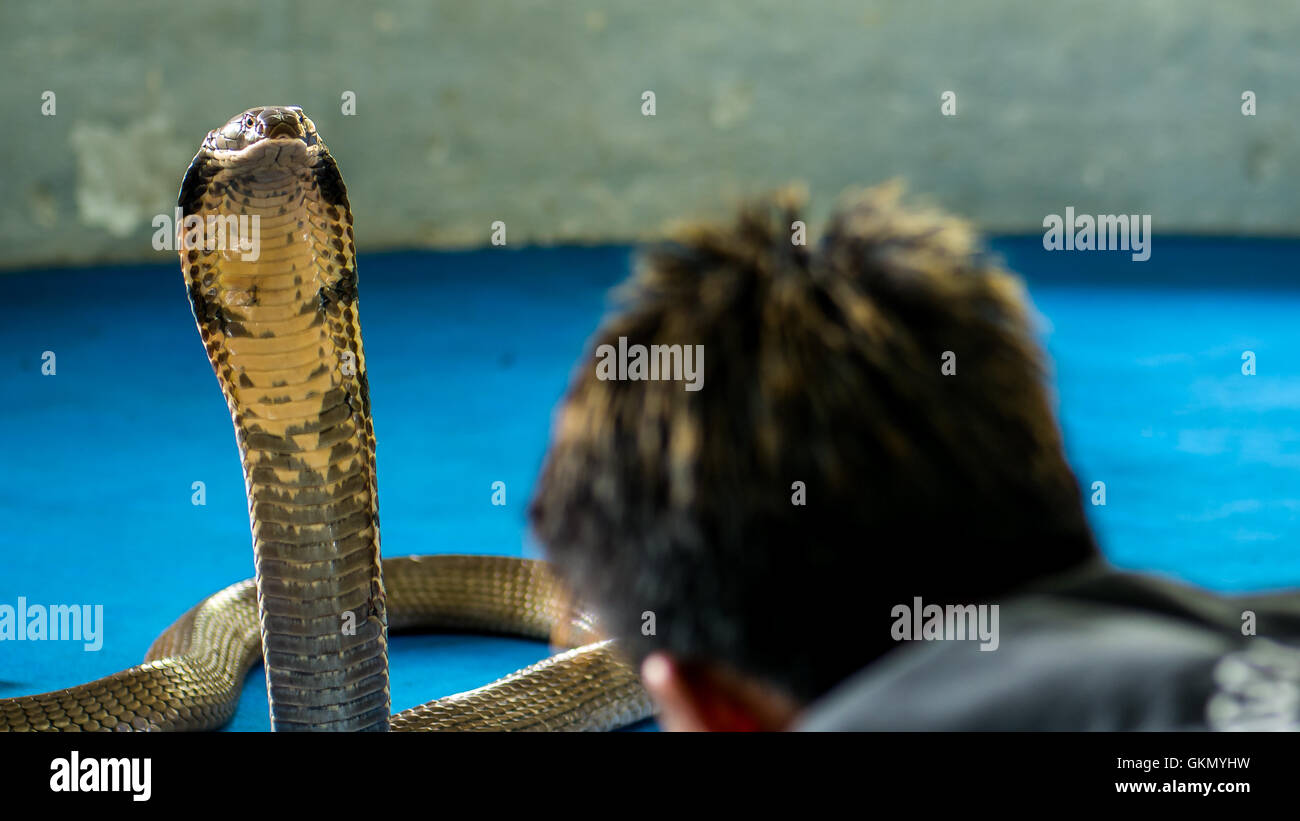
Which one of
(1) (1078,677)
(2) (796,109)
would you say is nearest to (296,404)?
(1) (1078,677)

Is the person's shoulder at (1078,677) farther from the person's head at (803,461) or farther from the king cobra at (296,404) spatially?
the king cobra at (296,404)

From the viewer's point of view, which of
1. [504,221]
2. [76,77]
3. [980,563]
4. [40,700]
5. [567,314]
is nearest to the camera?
[980,563]

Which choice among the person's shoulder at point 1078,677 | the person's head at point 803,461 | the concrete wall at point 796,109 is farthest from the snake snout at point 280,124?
the concrete wall at point 796,109

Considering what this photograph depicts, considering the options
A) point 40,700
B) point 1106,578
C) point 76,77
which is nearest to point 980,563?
point 1106,578

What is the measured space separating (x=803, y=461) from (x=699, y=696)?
0.13 metres

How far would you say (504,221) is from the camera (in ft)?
24.4

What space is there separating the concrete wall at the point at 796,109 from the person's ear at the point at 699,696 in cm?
663

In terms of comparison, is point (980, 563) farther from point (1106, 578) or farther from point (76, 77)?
point (76, 77)

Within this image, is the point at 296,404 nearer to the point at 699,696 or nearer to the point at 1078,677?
the point at 699,696

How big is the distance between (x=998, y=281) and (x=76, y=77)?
6.62 m

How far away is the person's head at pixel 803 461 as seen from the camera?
59 centimetres

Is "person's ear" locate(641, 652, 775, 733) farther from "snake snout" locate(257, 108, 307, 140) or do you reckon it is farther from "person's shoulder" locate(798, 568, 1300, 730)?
"snake snout" locate(257, 108, 307, 140)

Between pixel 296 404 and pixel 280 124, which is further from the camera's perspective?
pixel 296 404

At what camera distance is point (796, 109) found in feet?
24.7
